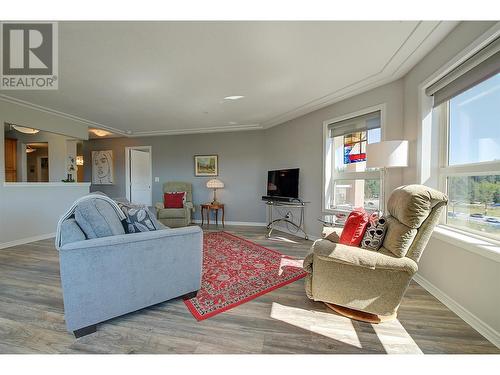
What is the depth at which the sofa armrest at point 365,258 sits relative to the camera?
4.97 ft

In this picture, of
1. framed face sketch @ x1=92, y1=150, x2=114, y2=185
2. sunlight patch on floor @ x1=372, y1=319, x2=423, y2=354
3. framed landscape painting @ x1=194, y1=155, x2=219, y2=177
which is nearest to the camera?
sunlight patch on floor @ x1=372, y1=319, x2=423, y2=354

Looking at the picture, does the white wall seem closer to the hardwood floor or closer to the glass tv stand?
the hardwood floor

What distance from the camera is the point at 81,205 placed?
1546 millimetres

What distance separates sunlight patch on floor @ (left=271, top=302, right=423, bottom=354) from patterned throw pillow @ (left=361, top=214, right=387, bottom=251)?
561mm

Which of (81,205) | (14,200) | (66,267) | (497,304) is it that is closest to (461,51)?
(497,304)

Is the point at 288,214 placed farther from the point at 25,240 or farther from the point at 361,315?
the point at 25,240

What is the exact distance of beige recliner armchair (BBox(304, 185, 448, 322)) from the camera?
5.02ft

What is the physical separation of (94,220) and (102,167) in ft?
18.4

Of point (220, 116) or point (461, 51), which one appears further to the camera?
point (220, 116)

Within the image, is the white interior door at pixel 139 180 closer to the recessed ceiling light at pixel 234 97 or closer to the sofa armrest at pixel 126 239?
the recessed ceiling light at pixel 234 97

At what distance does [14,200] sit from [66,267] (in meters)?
3.41

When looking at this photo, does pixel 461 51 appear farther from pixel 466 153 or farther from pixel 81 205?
pixel 81 205

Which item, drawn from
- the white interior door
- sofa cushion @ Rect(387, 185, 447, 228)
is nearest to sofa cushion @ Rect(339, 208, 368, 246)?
sofa cushion @ Rect(387, 185, 447, 228)

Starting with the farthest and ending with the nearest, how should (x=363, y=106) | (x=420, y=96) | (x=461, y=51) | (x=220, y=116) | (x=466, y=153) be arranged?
(x=220, y=116) < (x=363, y=106) < (x=420, y=96) < (x=466, y=153) < (x=461, y=51)
